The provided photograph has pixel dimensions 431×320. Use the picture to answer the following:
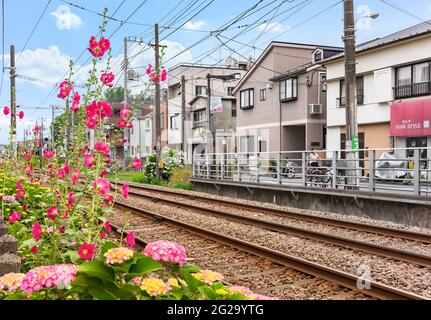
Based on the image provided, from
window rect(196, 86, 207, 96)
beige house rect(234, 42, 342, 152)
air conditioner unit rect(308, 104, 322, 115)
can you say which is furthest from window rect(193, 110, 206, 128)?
air conditioner unit rect(308, 104, 322, 115)

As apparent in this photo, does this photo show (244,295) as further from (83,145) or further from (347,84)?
(347,84)

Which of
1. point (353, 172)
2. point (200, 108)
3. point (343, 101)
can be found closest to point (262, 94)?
point (343, 101)

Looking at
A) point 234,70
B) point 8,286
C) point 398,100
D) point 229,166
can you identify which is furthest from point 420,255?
point 234,70

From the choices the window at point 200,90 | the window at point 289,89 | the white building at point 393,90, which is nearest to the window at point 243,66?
the window at point 200,90

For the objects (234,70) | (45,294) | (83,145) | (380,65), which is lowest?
(45,294)

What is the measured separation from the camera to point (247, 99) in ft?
122

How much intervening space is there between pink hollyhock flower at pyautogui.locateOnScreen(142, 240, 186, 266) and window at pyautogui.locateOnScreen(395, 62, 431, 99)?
22136 mm

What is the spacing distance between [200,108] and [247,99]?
9.41 metres

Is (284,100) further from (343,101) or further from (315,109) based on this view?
(343,101)

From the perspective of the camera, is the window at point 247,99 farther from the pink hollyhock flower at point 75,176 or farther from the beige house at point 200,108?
the pink hollyhock flower at point 75,176

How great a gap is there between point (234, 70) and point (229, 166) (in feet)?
108

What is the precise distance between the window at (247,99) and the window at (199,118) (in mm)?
8278

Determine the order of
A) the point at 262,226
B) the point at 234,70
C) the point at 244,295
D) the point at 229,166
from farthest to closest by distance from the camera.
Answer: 1. the point at 234,70
2. the point at 229,166
3. the point at 262,226
4. the point at 244,295
